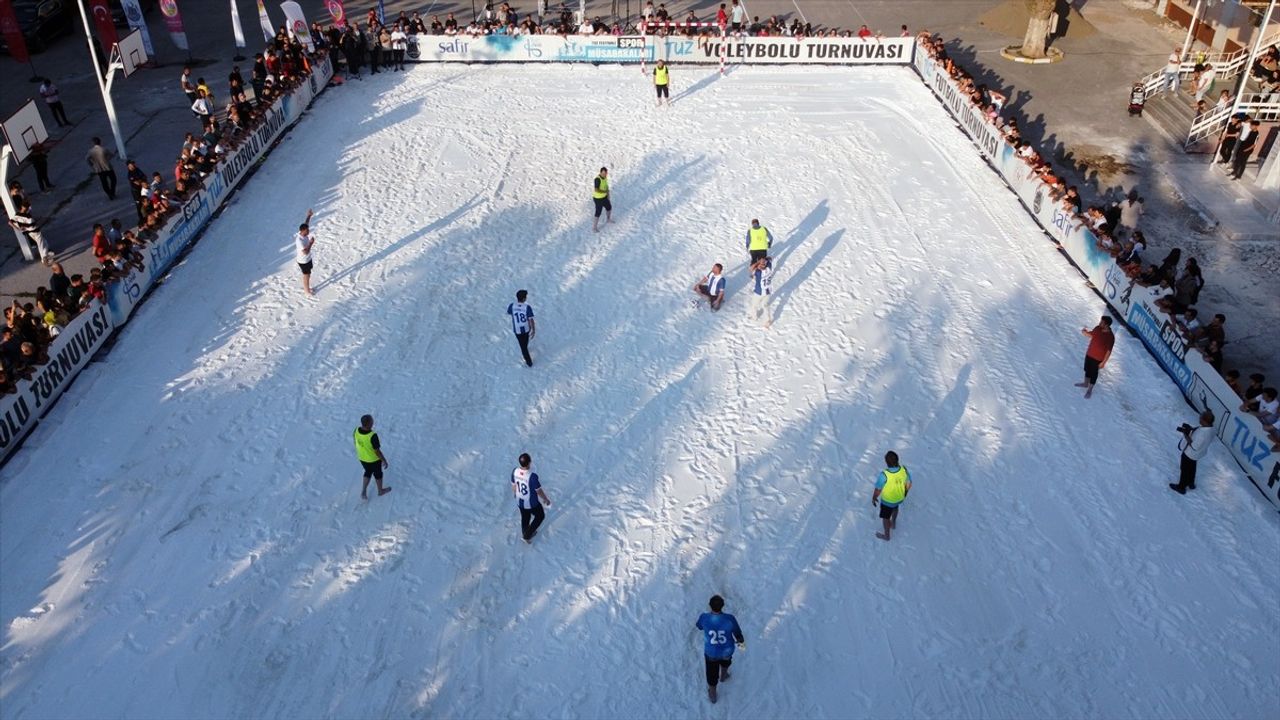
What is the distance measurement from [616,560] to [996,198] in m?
14.5

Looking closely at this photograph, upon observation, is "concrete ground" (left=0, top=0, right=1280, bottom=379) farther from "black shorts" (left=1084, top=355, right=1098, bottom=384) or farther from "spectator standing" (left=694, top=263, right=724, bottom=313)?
"spectator standing" (left=694, top=263, right=724, bottom=313)

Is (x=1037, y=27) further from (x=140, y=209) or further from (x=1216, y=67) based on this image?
(x=140, y=209)

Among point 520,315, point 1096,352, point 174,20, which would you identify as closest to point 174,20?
point 174,20

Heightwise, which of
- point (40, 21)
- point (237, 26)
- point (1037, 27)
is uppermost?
point (237, 26)

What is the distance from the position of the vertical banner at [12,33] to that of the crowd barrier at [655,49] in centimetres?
1045

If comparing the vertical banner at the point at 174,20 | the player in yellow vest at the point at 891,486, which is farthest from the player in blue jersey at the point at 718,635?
the vertical banner at the point at 174,20

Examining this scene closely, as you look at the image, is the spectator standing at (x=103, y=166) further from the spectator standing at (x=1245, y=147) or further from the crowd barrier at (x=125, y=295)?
the spectator standing at (x=1245, y=147)

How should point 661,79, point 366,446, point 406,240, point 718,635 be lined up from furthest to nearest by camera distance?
point 661,79, point 406,240, point 366,446, point 718,635

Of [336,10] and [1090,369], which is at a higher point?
[336,10]

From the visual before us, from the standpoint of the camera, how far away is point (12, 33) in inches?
952

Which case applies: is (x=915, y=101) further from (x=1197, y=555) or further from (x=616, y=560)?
(x=616, y=560)

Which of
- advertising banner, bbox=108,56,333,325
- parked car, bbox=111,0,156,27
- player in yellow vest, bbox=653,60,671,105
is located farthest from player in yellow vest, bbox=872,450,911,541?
parked car, bbox=111,0,156,27

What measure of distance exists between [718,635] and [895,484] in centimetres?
359

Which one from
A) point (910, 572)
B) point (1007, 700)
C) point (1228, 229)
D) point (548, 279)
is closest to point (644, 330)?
point (548, 279)
